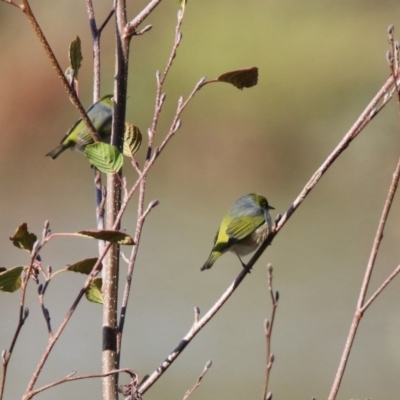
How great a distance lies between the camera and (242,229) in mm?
3570

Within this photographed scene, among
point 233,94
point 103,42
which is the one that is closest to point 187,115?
point 233,94

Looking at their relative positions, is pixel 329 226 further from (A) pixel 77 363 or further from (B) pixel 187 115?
(A) pixel 77 363

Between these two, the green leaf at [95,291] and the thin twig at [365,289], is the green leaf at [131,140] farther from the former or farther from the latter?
the thin twig at [365,289]

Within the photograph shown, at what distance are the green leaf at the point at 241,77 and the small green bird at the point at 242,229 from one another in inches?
77.0

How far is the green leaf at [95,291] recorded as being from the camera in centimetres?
143

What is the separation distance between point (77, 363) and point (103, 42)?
509 cm

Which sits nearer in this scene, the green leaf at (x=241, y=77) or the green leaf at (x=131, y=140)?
the green leaf at (x=241, y=77)

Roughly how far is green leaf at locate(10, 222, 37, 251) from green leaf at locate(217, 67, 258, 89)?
1.54 ft

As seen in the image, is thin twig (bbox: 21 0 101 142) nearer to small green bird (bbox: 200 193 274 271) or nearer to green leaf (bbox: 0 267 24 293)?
green leaf (bbox: 0 267 24 293)

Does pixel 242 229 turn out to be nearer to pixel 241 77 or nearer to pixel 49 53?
pixel 241 77

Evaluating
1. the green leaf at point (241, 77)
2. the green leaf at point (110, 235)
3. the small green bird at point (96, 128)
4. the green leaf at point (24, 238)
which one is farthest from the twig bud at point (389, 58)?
the small green bird at point (96, 128)

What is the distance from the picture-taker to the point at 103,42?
9.70m

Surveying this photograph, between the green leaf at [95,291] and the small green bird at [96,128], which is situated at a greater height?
the small green bird at [96,128]

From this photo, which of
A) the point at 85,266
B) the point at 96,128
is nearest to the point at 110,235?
the point at 85,266
